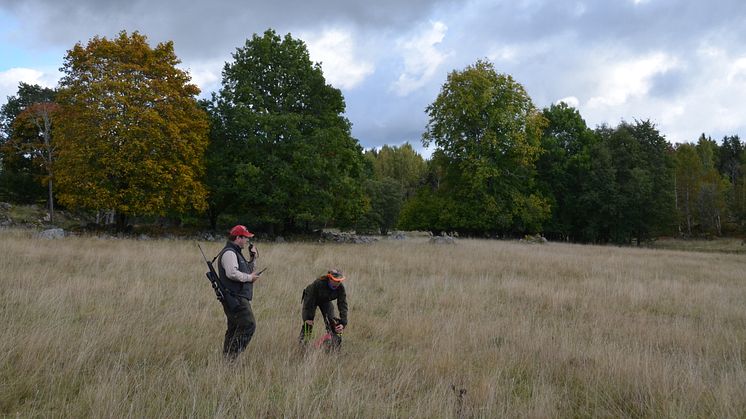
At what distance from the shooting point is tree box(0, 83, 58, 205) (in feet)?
109

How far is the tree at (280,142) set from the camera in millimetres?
24828

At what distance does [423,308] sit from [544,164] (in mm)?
36127

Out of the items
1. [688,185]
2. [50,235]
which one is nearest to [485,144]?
[50,235]

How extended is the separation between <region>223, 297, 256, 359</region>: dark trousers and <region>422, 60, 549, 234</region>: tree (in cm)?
3000

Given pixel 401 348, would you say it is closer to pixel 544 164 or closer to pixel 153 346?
pixel 153 346

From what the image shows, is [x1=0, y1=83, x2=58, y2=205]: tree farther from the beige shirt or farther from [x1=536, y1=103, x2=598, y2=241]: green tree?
[x1=536, y1=103, x2=598, y2=241]: green tree

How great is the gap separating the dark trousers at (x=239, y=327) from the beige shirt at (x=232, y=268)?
30 centimetres

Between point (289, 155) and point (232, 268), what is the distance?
20.4 m

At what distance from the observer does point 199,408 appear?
436 cm

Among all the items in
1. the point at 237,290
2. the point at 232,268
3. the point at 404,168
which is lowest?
the point at 237,290

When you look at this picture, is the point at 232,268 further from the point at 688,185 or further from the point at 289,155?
the point at 688,185

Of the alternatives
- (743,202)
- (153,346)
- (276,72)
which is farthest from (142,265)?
(743,202)

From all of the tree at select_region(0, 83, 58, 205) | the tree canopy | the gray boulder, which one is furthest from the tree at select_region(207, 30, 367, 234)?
the tree at select_region(0, 83, 58, 205)

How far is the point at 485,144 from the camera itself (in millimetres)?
35375
